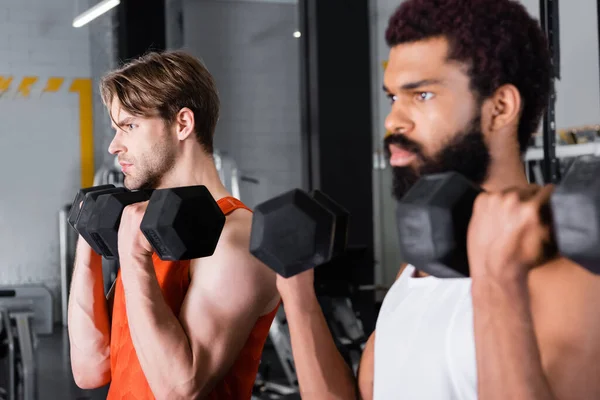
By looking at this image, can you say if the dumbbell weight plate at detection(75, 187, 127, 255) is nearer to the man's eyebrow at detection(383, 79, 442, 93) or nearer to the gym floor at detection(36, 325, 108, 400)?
the man's eyebrow at detection(383, 79, 442, 93)

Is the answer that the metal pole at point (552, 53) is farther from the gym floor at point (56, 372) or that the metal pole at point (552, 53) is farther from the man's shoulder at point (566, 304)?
the gym floor at point (56, 372)

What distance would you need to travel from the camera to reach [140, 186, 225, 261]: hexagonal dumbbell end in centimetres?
109

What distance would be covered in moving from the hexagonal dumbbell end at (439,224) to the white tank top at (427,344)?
0.22 meters

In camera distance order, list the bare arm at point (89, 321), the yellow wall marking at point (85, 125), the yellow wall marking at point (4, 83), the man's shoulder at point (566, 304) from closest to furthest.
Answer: the man's shoulder at point (566, 304)
the bare arm at point (89, 321)
the yellow wall marking at point (4, 83)
the yellow wall marking at point (85, 125)

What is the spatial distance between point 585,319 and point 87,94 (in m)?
7.27

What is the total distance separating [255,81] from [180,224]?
6.92m

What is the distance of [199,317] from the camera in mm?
1415

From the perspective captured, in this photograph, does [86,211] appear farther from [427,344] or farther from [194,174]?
[427,344]

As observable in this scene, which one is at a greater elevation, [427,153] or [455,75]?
[455,75]

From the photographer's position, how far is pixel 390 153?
3.31ft

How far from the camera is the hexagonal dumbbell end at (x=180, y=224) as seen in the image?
109 centimetres

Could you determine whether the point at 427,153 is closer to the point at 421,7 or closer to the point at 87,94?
the point at 421,7

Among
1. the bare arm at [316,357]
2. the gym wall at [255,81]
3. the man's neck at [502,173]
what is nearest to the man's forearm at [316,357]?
the bare arm at [316,357]

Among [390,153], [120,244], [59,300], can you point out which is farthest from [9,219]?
[390,153]
